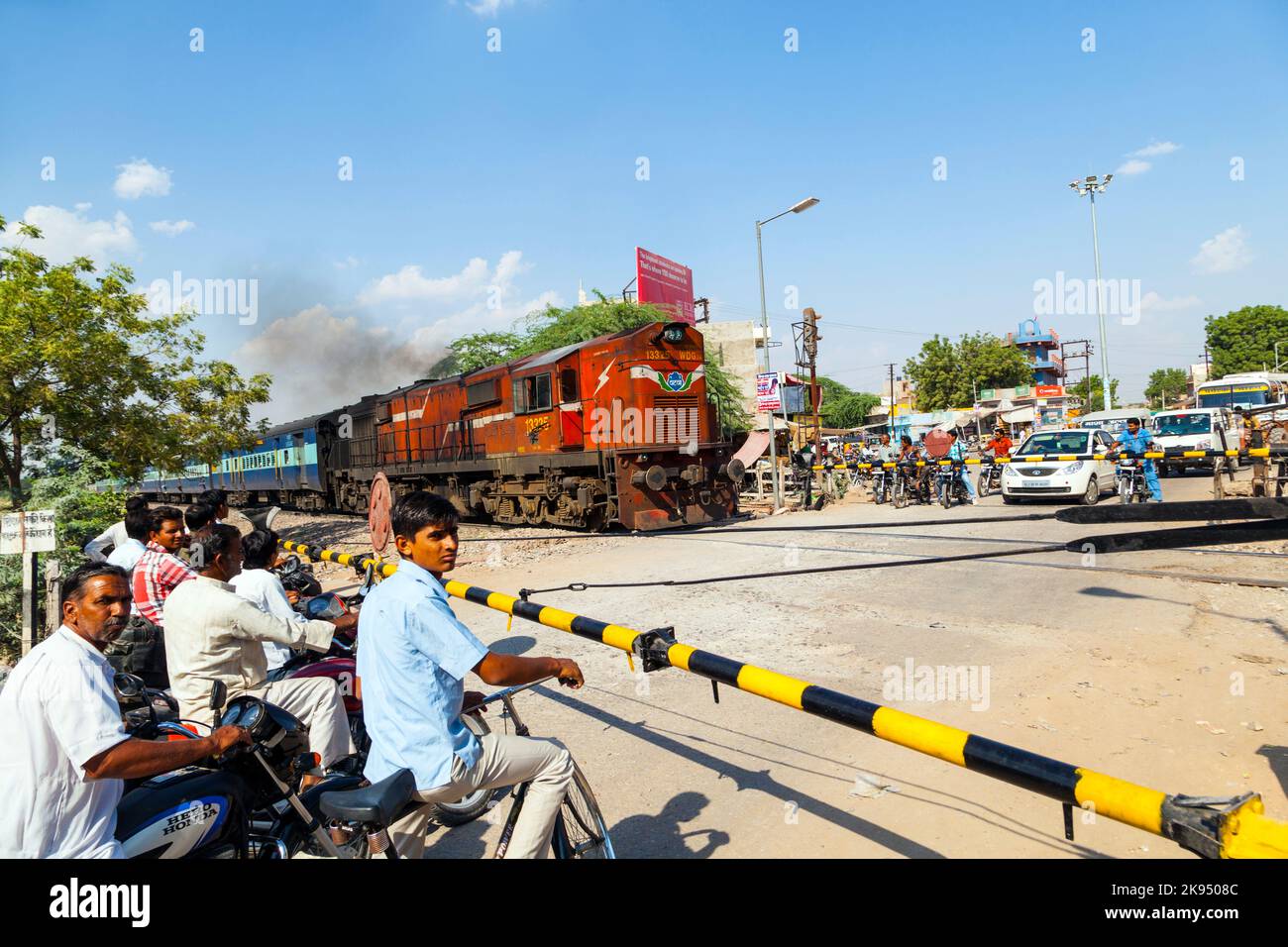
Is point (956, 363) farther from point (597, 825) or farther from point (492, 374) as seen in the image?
point (597, 825)

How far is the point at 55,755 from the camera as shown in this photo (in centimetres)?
237

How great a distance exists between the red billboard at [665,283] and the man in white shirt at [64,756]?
115 feet

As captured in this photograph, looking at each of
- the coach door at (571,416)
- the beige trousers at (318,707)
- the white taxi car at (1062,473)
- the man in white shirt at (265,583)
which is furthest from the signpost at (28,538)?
the white taxi car at (1062,473)

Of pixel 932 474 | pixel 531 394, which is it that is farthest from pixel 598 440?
pixel 932 474

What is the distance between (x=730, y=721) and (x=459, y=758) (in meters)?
2.65

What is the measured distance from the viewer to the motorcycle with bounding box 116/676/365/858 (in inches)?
107

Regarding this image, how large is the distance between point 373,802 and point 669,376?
13603 mm

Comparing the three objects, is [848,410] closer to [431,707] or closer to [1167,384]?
[1167,384]

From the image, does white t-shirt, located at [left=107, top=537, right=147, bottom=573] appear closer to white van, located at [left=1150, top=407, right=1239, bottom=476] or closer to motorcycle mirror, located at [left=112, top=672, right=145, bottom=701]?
motorcycle mirror, located at [left=112, top=672, right=145, bottom=701]

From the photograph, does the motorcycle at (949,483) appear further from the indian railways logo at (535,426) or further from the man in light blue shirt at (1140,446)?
the indian railways logo at (535,426)

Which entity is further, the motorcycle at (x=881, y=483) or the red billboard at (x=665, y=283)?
the red billboard at (x=665, y=283)

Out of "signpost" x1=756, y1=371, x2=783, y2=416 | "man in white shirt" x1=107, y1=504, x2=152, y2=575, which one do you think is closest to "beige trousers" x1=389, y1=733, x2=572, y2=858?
"man in white shirt" x1=107, y1=504, x2=152, y2=575

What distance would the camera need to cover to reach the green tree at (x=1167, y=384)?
277ft

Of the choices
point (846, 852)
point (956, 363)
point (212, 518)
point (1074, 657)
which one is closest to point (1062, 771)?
point (846, 852)
